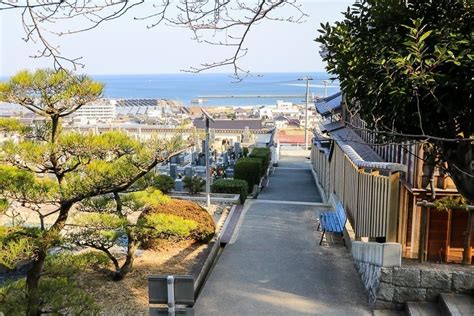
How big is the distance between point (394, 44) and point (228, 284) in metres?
5.00

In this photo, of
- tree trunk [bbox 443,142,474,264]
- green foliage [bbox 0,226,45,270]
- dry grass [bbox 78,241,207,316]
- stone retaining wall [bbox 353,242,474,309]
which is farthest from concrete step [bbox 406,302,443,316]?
green foliage [bbox 0,226,45,270]

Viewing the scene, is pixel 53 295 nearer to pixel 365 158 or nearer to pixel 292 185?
pixel 365 158

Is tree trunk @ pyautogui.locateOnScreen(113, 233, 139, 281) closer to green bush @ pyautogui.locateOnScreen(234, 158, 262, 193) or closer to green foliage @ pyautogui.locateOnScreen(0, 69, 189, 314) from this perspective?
green foliage @ pyautogui.locateOnScreen(0, 69, 189, 314)

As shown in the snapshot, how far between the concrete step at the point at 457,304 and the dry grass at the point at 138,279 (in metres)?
3.78

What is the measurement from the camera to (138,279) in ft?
24.0

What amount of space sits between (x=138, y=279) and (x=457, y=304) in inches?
181

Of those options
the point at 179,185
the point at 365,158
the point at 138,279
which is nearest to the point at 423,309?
the point at 365,158

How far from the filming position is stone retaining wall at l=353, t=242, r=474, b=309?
5844 mm

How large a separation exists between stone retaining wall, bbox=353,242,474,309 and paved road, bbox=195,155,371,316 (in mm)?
345

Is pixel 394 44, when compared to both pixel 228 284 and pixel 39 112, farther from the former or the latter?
pixel 228 284

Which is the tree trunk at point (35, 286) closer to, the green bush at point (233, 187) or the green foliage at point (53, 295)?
the green foliage at point (53, 295)

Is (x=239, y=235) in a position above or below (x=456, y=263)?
below

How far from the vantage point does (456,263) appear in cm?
621

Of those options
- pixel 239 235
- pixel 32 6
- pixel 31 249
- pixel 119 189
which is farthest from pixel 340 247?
pixel 32 6
